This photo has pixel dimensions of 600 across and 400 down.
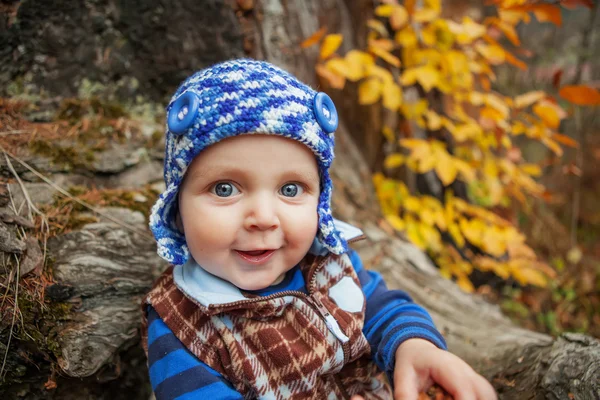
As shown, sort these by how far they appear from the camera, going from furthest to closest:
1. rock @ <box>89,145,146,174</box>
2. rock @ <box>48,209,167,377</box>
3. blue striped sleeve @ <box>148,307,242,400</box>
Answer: rock @ <box>89,145,146,174</box>, rock @ <box>48,209,167,377</box>, blue striped sleeve @ <box>148,307,242,400</box>

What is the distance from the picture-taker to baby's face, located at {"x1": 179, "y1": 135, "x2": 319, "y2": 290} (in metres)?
1.20

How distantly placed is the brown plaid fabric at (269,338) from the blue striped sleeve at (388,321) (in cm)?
7

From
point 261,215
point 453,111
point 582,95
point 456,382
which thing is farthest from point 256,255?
point 453,111

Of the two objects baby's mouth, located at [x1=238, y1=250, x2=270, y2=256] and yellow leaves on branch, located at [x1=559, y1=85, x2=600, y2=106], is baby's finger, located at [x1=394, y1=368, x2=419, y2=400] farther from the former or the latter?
yellow leaves on branch, located at [x1=559, y1=85, x2=600, y2=106]

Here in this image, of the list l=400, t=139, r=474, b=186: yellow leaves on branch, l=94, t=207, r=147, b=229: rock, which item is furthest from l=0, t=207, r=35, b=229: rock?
l=400, t=139, r=474, b=186: yellow leaves on branch

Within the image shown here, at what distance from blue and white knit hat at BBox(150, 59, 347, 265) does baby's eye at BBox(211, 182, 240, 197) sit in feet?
0.37

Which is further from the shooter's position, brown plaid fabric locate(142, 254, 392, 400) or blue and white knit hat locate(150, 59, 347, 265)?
brown plaid fabric locate(142, 254, 392, 400)

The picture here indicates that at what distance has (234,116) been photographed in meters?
1.16

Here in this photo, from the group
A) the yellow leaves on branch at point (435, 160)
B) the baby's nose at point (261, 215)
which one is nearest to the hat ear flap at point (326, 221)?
the baby's nose at point (261, 215)

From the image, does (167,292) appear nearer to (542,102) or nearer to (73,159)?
(73,159)

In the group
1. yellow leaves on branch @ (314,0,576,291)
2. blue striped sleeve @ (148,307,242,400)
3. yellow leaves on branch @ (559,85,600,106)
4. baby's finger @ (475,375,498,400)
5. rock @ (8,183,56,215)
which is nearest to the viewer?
baby's finger @ (475,375,498,400)

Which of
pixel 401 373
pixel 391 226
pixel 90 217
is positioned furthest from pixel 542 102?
pixel 90 217

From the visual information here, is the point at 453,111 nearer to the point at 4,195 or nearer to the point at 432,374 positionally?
the point at 432,374

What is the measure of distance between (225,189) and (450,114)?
7.52 feet
